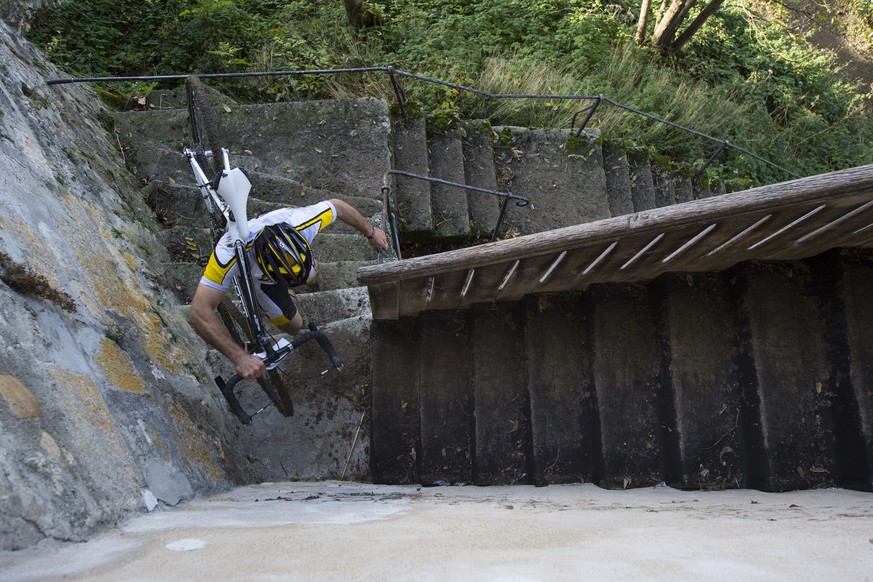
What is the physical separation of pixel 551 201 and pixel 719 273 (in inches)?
96.4

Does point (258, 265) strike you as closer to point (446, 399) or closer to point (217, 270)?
point (217, 270)

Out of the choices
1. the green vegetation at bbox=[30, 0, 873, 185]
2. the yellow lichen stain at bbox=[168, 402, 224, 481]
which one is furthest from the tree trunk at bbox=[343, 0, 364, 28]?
the yellow lichen stain at bbox=[168, 402, 224, 481]

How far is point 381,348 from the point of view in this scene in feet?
12.8

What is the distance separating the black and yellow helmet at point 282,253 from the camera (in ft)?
9.77

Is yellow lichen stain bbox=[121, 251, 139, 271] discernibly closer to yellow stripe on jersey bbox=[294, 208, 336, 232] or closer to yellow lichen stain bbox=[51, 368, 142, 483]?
yellow stripe on jersey bbox=[294, 208, 336, 232]

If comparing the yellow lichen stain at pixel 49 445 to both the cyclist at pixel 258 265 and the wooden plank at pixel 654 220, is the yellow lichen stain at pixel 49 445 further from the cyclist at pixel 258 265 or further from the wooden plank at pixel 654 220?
the wooden plank at pixel 654 220

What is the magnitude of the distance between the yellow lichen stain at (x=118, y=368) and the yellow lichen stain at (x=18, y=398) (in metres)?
0.56

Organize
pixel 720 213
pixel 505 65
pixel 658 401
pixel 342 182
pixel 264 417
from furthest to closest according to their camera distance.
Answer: pixel 505 65
pixel 342 182
pixel 264 417
pixel 658 401
pixel 720 213

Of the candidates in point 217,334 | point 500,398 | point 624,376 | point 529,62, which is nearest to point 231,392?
point 217,334

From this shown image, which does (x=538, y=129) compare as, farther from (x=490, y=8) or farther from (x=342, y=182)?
(x=490, y=8)

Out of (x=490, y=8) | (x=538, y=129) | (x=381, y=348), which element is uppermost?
(x=490, y=8)

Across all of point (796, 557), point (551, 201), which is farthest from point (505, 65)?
point (796, 557)

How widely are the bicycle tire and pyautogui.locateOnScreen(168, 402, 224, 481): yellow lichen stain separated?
467mm

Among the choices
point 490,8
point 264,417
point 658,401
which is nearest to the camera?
point 658,401
